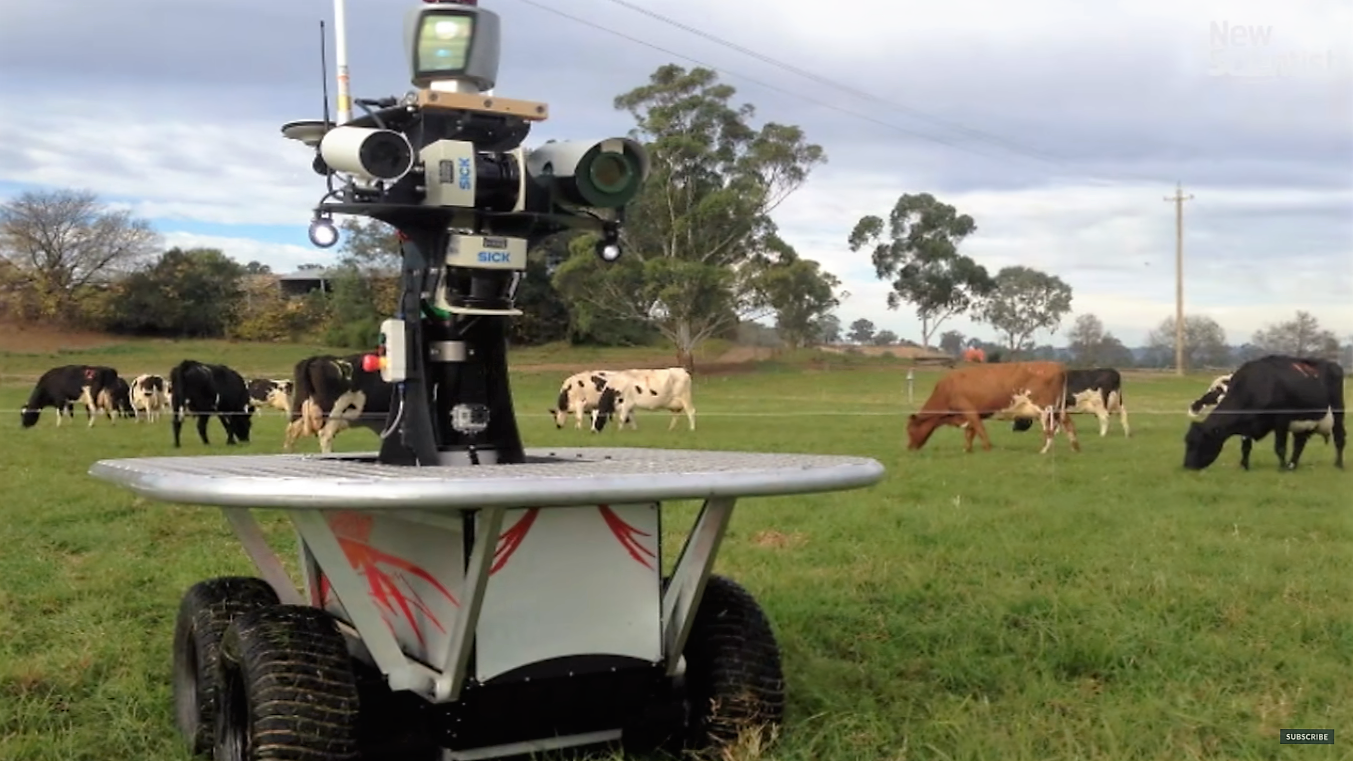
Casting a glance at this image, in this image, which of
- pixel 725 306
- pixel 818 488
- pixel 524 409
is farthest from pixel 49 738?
pixel 725 306

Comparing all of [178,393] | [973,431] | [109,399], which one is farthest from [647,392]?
[109,399]

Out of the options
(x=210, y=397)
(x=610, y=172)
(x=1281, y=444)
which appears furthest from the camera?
(x=210, y=397)

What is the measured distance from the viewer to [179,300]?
47.2m

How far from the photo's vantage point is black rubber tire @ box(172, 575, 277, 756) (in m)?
3.46

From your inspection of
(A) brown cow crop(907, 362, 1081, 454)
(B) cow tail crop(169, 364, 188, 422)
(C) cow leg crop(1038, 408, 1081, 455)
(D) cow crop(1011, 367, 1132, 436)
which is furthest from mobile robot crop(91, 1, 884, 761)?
(D) cow crop(1011, 367, 1132, 436)

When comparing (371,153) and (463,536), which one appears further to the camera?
(371,153)

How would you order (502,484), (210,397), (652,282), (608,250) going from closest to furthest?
(502,484) → (608,250) → (210,397) → (652,282)

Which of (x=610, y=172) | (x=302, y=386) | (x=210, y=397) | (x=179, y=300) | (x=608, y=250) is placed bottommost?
(x=210, y=397)

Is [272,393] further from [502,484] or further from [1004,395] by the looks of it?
[502,484]

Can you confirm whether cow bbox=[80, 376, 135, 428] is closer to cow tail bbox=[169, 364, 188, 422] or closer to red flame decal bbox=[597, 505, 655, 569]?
cow tail bbox=[169, 364, 188, 422]

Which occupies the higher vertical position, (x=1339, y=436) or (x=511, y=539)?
(x=511, y=539)

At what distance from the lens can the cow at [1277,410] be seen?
42.3 ft

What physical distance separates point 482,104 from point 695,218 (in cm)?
3744

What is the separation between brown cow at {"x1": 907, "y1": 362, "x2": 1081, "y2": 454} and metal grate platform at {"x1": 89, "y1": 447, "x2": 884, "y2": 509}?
13.7m
